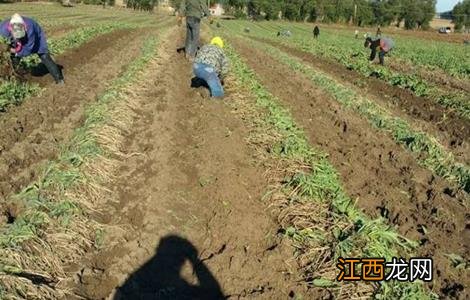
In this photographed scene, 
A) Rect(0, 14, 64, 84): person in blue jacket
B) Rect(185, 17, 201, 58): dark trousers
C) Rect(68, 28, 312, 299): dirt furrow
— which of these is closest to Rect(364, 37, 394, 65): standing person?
Rect(185, 17, 201, 58): dark trousers

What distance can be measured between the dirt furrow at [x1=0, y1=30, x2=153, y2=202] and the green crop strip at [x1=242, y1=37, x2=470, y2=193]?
5242mm

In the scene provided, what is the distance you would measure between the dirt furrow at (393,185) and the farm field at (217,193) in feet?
0.08

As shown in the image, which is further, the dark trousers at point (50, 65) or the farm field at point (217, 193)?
the dark trousers at point (50, 65)

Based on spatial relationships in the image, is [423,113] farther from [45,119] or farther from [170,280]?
[170,280]

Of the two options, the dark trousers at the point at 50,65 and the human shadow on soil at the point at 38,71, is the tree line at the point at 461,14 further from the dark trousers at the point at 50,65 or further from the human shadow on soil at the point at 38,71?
the dark trousers at the point at 50,65

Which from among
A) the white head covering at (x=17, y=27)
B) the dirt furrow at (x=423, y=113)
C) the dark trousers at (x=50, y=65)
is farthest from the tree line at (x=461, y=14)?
the white head covering at (x=17, y=27)

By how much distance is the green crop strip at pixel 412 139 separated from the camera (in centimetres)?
685

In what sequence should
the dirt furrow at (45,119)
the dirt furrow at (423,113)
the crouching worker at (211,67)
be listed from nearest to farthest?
the dirt furrow at (45,119)
the dirt furrow at (423,113)
the crouching worker at (211,67)

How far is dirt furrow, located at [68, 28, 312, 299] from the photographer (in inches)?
162

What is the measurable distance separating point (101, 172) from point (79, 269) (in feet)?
6.22

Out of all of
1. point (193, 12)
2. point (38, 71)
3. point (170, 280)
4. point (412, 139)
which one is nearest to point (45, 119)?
point (38, 71)

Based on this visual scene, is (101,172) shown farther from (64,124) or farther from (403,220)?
(403,220)

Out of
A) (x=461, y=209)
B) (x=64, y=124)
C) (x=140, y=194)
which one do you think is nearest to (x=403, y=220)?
(x=461, y=209)

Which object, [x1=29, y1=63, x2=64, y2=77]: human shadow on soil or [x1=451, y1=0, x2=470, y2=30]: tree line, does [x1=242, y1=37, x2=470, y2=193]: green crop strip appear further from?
[x1=451, y1=0, x2=470, y2=30]: tree line
